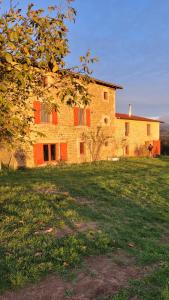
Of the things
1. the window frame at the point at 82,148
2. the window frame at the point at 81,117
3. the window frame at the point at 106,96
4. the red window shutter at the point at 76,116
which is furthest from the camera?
the window frame at the point at 106,96

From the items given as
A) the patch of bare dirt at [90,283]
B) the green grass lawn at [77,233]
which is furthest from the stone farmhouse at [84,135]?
the patch of bare dirt at [90,283]

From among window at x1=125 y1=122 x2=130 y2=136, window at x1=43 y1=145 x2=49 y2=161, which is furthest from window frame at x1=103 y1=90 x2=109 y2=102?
window at x1=43 y1=145 x2=49 y2=161

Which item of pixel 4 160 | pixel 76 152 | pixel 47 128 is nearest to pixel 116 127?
pixel 76 152

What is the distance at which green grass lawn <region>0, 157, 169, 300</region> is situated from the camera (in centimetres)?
358

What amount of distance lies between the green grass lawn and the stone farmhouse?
810cm

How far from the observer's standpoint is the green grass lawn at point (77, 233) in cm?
358

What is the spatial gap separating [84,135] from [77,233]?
15.9 m

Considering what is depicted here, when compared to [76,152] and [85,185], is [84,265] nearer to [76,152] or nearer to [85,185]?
[85,185]

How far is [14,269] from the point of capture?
11.9 feet

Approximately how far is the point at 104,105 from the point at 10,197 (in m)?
16.6

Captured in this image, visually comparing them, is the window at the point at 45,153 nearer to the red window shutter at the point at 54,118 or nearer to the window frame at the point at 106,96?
the red window shutter at the point at 54,118

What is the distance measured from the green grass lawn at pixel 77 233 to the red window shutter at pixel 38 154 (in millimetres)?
7996

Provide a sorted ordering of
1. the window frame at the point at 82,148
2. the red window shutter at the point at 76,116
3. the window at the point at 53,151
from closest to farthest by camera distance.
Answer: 1. the window at the point at 53,151
2. the red window shutter at the point at 76,116
3. the window frame at the point at 82,148

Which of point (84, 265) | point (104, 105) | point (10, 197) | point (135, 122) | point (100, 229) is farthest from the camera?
point (135, 122)
